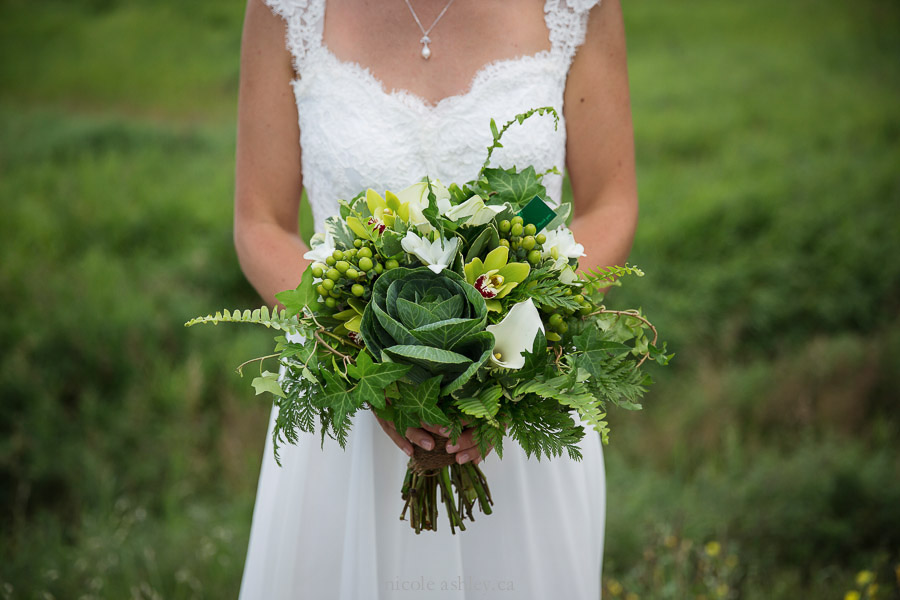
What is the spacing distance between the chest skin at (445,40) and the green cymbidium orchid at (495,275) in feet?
2.46

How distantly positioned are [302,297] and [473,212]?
0.39m

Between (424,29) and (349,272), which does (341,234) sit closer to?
(349,272)

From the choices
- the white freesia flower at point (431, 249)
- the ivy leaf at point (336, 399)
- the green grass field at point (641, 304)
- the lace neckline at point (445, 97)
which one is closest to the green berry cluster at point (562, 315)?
the white freesia flower at point (431, 249)

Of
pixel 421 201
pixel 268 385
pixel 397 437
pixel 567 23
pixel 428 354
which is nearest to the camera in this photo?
Result: pixel 428 354

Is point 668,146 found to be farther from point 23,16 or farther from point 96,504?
point 23,16

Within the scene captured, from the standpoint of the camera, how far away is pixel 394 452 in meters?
2.04

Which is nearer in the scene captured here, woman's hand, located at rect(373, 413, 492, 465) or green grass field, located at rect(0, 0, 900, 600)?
woman's hand, located at rect(373, 413, 492, 465)

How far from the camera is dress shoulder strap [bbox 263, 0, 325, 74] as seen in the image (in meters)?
2.02

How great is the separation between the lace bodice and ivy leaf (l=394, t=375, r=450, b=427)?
76 centimetres

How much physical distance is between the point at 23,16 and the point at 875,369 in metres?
8.14

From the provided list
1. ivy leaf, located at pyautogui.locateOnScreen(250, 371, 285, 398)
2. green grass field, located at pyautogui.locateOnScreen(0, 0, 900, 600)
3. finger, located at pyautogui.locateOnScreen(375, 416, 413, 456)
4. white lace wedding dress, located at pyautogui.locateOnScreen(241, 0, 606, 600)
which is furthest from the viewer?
green grass field, located at pyautogui.locateOnScreen(0, 0, 900, 600)

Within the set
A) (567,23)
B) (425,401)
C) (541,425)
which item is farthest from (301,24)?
(541,425)

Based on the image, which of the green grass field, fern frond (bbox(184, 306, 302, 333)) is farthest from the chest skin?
the green grass field

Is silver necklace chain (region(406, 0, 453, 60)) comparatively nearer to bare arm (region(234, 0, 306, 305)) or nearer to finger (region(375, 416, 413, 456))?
bare arm (region(234, 0, 306, 305))
